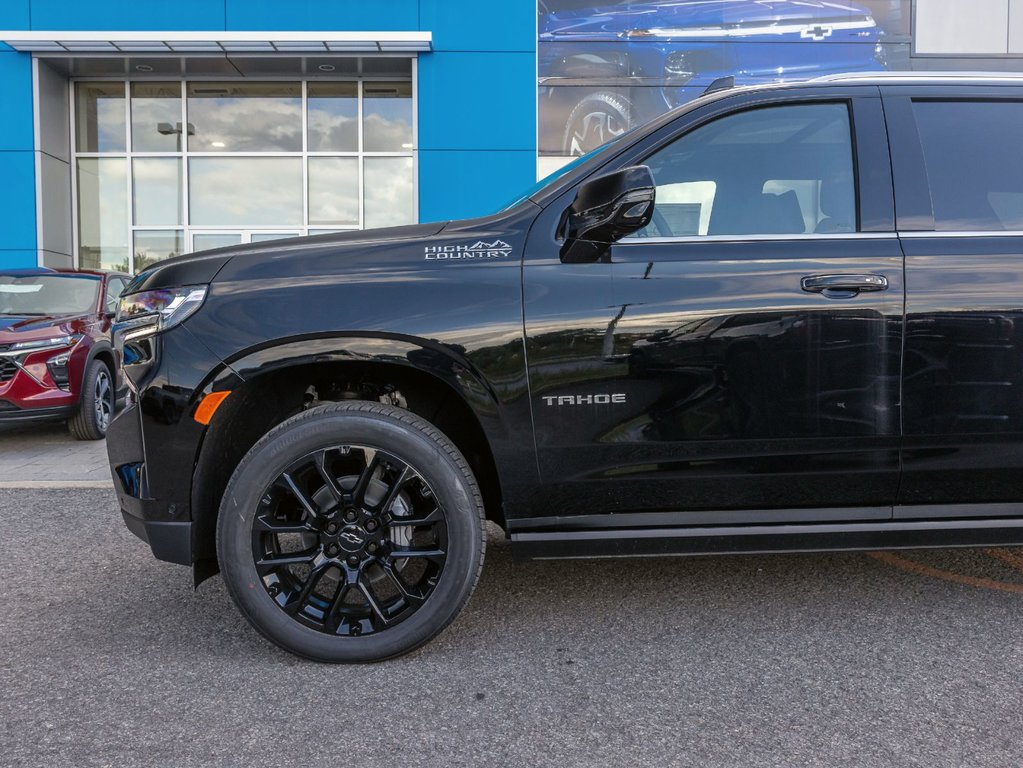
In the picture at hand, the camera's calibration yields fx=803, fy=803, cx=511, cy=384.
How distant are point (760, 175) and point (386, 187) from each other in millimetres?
12284

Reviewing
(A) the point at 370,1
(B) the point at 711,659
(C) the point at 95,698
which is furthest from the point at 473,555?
(A) the point at 370,1

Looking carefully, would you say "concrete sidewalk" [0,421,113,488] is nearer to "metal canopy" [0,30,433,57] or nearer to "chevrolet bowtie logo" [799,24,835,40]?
"metal canopy" [0,30,433,57]

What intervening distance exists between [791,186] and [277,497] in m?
2.01

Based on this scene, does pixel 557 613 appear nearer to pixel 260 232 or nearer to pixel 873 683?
pixel 873 683

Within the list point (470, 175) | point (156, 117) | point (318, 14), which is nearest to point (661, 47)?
point (470, 175)

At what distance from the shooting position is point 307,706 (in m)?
2.32

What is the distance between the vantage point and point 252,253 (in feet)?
8.64

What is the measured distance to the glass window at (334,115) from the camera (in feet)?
46.7

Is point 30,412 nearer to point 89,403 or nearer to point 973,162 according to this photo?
point 89,403

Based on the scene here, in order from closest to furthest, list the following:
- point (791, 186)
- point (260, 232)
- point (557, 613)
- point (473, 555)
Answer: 1. point (473, 555)
2. point (791, 186)
3. point (557, 613)
4. point (260, 232)

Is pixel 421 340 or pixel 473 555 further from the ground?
pixel 421 340

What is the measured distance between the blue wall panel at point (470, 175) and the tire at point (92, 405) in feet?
22.2

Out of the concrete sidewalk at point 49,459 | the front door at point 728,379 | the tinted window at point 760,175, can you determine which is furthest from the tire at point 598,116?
the front door at point 728,379

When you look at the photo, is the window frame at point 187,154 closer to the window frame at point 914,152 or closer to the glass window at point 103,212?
the glass window at point 103,212
